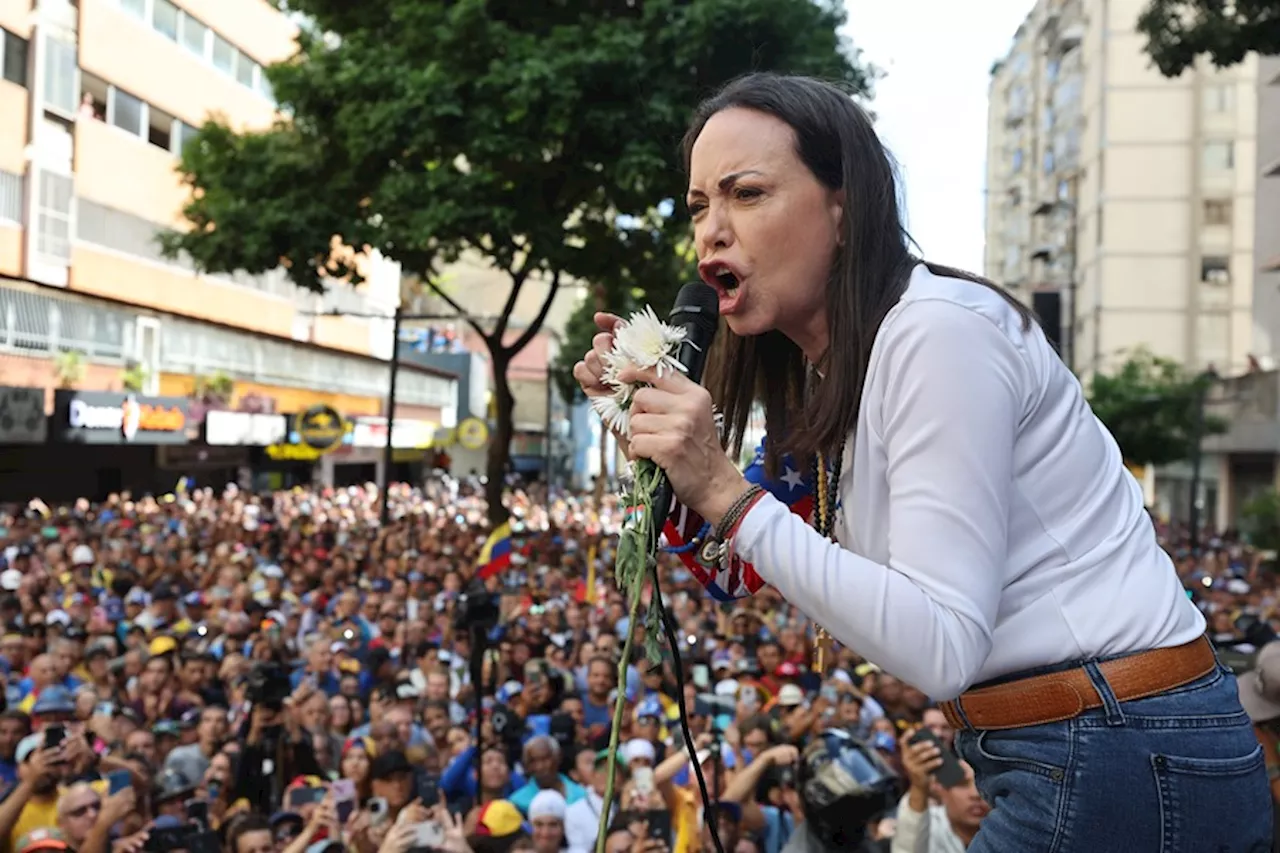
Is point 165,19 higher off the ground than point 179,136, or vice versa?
point 165,19

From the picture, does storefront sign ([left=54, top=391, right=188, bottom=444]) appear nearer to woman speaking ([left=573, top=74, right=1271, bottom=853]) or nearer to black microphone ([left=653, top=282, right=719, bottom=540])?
black microphone ([left=653, top=282, right=719, bottom=540])

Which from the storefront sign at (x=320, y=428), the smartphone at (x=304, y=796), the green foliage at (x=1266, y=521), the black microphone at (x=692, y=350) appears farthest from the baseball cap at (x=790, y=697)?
the storefront sign at (x=320, y=428)

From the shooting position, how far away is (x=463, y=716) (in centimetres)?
961

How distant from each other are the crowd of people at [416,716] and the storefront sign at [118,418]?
34.5ft

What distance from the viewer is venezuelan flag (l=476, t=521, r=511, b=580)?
1521cm

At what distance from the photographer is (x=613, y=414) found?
6.74 ft

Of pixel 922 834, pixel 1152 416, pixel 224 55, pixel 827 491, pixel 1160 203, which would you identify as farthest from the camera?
pixel 1160 203

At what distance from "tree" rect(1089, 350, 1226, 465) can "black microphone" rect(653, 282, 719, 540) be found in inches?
1461

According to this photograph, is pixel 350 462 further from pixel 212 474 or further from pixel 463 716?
pixel 463 716

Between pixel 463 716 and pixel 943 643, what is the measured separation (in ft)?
27.3

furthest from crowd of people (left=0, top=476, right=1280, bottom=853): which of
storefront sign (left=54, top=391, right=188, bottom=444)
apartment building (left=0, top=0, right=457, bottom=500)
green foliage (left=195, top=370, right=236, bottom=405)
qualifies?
green foliage (left=195, top=370, right=236, bottom=405)

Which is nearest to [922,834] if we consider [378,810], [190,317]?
[378,810]

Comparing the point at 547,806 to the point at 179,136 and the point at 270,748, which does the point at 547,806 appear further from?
the point at 179,136

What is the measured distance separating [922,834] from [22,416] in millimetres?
23968
